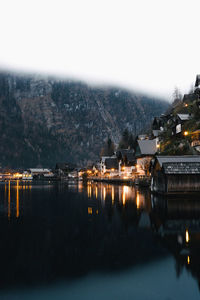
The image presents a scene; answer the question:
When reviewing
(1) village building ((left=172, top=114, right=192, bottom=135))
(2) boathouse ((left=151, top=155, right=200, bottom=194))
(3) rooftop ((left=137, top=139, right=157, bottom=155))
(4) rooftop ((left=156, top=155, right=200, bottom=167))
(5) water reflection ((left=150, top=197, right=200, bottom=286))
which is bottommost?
(5) water reflection ((left=150, top=197, right=200, bottom=286))

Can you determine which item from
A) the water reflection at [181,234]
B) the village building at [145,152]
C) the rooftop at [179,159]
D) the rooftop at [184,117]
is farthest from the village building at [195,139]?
the water reflection at [181,234]

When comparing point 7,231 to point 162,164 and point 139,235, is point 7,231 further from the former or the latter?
point 162,164

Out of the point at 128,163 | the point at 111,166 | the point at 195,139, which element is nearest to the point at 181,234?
the point at 195,139

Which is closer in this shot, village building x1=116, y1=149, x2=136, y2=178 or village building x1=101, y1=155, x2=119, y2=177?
village building x1=116, y1=149, x2=136, y2=178

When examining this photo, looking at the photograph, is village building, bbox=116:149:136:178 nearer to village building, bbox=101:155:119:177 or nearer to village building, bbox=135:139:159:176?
village building, bbox=135:139:159:176

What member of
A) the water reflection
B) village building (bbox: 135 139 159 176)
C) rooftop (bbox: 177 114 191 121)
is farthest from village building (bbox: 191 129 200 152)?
the water reflection

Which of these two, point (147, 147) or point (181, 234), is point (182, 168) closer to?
point (181, 234)

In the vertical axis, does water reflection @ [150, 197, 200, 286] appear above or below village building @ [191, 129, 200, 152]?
below

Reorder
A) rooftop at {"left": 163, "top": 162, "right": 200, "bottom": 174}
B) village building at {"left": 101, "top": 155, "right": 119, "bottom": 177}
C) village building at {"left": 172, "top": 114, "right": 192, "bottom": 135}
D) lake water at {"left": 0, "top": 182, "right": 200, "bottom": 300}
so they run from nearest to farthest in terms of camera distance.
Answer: lake water at {"left": 0, "top": 182, "right": 200, "bottom": 300}
rooftop at {"left": 163, "top": 162, "right": 200, "bottom": 174}
village building at {"left": 172, "top": 114, "right": 192, "bottom": 135}
village building at {"left": 101, "top": 155, "right": 119, "bottom": 177}

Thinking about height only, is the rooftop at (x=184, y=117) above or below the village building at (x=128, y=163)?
above

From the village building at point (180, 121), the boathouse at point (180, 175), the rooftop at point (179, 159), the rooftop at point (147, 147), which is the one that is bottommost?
the boathouse at point (180, 175)

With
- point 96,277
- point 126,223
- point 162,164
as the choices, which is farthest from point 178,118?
point 96,277

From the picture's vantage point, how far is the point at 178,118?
89500 mm

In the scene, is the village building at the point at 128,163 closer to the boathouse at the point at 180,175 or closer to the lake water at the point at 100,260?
the boathouse at the point at 180,175
